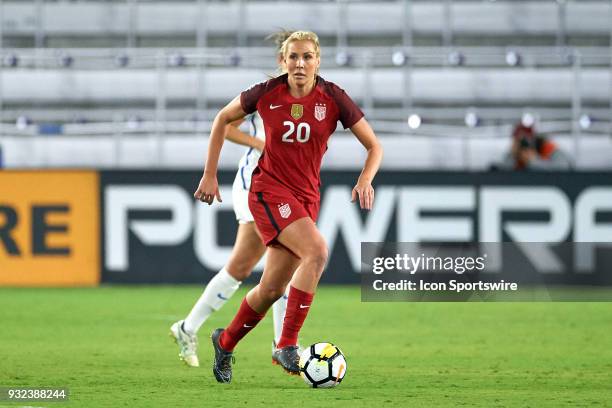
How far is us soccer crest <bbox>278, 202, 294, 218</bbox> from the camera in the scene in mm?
6875

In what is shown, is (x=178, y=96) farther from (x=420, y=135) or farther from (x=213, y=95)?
(x=420, y=135)

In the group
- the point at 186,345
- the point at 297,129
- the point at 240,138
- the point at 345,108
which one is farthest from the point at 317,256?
the point at 186,345

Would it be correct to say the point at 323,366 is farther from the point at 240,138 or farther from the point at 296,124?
the point at 240,138

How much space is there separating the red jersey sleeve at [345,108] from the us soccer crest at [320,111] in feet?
0.28

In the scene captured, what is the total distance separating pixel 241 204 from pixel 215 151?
1205 mm

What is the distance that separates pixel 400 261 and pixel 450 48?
4.04 meters

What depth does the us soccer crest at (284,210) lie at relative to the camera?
6875 millimetres

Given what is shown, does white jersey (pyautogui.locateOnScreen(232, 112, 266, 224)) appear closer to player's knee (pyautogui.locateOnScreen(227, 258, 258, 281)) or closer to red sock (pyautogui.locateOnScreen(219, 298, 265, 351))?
player's knee (pyautogui.locateOnScreen(227, 258, 258, 281))

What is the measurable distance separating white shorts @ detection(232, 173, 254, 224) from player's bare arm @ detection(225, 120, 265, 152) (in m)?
0.32

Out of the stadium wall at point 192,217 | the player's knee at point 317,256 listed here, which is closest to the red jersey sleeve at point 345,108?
the player's knee at point 317,256

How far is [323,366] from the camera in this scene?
6871 millimetres

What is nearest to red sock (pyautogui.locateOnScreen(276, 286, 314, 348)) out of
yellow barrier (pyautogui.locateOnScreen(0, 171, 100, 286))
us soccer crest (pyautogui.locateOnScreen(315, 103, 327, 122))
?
us soccer crest (pyautogui.locateOnScreen(315, 103, 327, 122))

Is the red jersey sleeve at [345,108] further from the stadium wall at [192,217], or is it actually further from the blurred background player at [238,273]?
the stadium wall at [192,217]

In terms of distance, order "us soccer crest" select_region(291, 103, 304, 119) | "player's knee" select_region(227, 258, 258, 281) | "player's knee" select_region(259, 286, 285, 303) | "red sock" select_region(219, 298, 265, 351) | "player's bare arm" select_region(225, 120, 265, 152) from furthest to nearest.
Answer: "player's knee" select_region(227, 258, 258, 281) → "player's bare arm" select_region(225, 120, 265, 152) → "red sock" select_region(219, 298, 265, 351) → "player's knee" select_region(259, 286, 285, 303) → "us soccer crest" select_region(291, 103, 304, 119)
